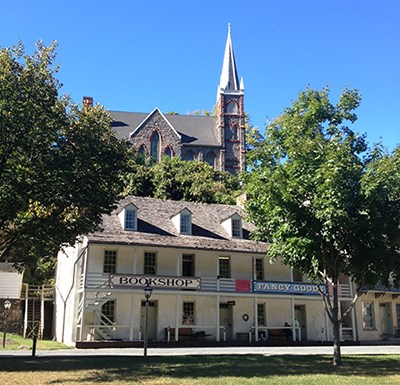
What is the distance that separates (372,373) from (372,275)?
324 centimetres

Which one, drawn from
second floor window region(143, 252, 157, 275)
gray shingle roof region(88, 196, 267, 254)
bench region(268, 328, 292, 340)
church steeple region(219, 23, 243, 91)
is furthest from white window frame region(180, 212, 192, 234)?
church steeple region(219, 23, 243, 91)

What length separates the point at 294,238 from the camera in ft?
48.3

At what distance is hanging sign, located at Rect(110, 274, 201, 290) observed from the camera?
79.3 ft

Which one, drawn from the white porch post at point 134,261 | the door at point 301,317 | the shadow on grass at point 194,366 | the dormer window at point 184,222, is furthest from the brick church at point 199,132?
the shadow on grass at point 194,366

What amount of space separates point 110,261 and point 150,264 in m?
2.22

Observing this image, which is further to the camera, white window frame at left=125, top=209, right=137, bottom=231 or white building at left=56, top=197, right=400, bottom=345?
white window frame at left=125, top=209, right=137, bottom=231

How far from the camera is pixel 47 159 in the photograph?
14.2 m

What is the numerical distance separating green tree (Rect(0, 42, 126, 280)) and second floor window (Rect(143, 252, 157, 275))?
10.2 m

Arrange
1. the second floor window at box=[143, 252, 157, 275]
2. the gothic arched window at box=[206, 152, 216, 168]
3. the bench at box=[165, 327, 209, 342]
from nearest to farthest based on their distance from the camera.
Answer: the bench at box=[165, 327, 209, 342] < the second floor window at box=[143, 252, 157, 275] < the gothic arched window at box=[206, 152, 216, 168]

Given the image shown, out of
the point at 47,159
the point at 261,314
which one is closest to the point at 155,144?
the point at 261,314

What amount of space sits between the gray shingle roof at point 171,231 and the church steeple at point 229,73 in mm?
49349

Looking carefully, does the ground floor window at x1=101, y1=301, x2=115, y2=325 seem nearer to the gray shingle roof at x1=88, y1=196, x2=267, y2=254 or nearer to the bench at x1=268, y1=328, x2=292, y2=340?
the gray shingle roof at x1=88, y1=196, x2=267, y2=254

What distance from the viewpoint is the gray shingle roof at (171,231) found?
2533 cm

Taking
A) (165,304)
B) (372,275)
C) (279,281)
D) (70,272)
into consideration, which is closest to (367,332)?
(279,281)
